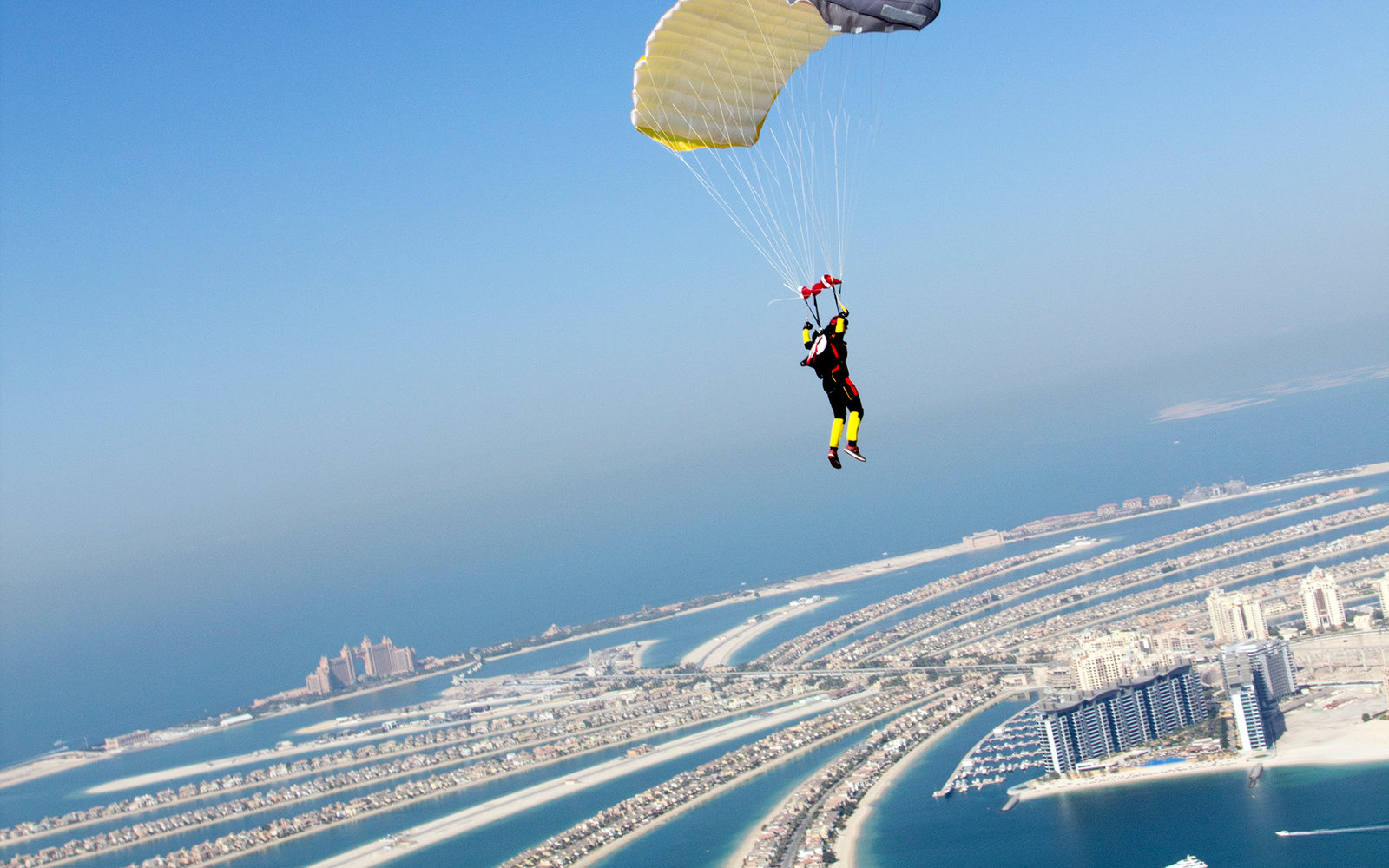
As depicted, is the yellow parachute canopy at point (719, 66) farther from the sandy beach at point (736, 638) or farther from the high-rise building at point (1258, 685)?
the sandy beach at point (736, 638)

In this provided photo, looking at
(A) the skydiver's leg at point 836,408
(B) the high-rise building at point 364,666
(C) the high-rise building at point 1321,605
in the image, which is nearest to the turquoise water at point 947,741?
(B) the high-rise building at point 364,666

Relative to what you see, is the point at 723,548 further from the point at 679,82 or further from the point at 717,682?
the point at 679,82

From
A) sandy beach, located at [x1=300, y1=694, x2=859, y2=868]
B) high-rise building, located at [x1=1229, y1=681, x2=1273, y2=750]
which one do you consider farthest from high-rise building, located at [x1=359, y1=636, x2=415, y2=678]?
high-rise building, located at [x1=1229, y1=681, x2=1273, y2=750]

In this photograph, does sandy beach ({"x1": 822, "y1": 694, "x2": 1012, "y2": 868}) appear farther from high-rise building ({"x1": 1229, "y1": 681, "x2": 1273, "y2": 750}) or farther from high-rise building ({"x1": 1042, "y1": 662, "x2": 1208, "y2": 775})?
high-rise building ({"x1": 1229, "y1": 681, "x2": 1273, "y2": 750})

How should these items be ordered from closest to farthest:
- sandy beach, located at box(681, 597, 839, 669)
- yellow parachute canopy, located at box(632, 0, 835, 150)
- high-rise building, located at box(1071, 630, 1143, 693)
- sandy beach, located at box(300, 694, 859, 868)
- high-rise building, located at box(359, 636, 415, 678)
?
yellow parachute canopy, located at box(632, 0, 835, 150), sandy beach, located at box(300, 694, 859, 868), high-rise building, located at box(1071, 630, 1143, 693), sandy beach, located at box(681, 597, 839, 669), high-rise building, located at box(359, 636, 415, 678)

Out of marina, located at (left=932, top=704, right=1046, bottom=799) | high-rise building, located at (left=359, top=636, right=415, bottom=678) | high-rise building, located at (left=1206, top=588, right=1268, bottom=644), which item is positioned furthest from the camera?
high-rise building, located at (left=359, top=636, right=415, bottom=678)

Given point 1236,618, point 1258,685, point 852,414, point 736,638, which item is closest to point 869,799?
point 1258,685

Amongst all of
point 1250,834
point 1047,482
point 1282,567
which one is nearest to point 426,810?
point 1250,834
